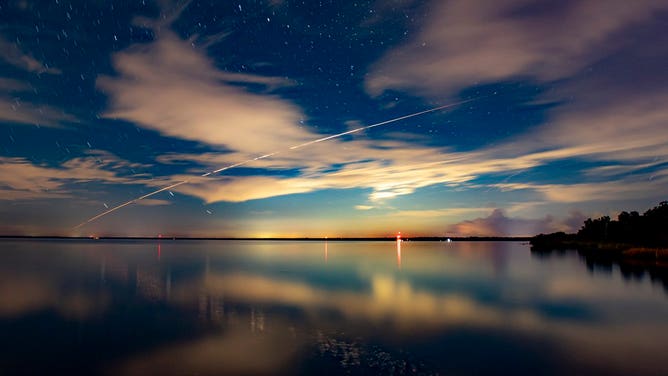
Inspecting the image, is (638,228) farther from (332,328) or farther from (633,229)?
(332,328)

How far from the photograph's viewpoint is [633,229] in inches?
4734

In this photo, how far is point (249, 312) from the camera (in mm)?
32750

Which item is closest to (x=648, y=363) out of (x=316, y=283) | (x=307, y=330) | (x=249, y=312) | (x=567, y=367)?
(x=567, y=367)

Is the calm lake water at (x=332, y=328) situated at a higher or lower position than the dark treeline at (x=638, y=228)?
lower

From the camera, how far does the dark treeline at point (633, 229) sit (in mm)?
Answer: 105000

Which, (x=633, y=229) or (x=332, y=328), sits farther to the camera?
(x=633, y=229)

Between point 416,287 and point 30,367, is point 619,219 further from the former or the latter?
point 30,367

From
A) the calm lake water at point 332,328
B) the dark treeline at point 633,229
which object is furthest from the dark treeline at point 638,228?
the calm lake water at point 332,328

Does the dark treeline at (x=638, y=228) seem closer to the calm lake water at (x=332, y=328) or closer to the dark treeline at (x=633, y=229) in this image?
the dark treeline at (x=633, y=229)

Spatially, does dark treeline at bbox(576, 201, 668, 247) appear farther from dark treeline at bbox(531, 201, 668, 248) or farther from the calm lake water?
the calm lake water

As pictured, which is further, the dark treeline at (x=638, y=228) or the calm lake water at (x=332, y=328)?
the dark treeline at (x=638, y=228)

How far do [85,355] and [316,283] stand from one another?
113 feet

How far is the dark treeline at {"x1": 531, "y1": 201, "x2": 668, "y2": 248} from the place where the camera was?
10500cm

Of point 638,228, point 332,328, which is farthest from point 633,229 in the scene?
point 332,328
